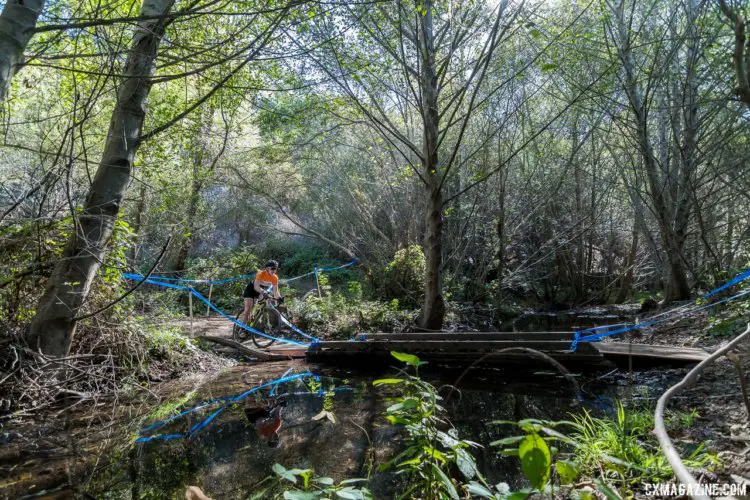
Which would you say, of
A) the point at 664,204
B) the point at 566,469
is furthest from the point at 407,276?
the point at 566,469

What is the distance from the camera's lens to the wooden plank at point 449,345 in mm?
6500

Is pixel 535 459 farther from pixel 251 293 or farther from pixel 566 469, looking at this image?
pixel 251 293

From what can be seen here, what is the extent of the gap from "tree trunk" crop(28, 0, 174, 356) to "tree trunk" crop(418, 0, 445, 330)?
5.13 meters

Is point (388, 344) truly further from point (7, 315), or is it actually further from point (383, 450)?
point (7, 315)

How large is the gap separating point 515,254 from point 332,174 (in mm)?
7818

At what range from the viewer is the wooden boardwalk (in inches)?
245

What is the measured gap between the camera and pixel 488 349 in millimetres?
6828

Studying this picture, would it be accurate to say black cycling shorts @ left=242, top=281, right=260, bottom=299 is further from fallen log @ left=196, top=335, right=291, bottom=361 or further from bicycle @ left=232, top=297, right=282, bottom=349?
fallen log @ left=196, top=335, right=291, bottom=361

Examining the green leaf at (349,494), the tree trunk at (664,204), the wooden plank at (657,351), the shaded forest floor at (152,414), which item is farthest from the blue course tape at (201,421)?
the tree trunk at (664,204)

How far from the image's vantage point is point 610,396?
514 cm

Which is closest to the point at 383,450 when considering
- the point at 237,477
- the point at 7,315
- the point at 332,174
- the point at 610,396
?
the point at 237,477

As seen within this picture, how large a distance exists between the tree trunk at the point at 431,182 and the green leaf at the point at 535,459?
7544mm

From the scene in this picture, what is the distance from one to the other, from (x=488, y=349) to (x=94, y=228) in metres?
5.44

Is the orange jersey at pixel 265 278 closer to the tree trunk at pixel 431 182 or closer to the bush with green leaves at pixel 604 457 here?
the tree trunk at pixel 431 182
